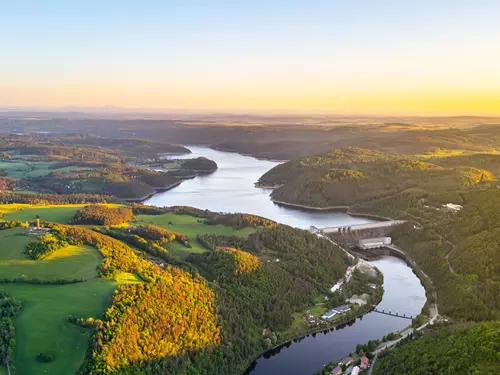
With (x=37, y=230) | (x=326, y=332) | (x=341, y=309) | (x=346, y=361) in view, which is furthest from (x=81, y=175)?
(x=346, y=361)

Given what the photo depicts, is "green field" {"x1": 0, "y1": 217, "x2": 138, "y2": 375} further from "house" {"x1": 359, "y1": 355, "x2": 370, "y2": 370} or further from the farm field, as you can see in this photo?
the farm field

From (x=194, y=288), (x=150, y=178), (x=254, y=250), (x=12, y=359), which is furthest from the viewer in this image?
(x=150, y=178)

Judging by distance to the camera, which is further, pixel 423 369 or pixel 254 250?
pixel 254 250

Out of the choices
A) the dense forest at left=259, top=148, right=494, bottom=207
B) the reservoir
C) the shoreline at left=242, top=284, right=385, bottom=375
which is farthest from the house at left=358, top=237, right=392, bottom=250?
the dense forest at left=259, top=148, right=494, bottom=207

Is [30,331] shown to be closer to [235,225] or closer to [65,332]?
[65,332]

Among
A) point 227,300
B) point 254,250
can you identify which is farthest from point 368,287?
point 227,300

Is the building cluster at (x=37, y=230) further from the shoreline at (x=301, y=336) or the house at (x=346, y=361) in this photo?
the house at (x=346, y=361)

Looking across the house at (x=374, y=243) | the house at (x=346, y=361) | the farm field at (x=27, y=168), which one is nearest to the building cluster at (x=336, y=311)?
the house at (x=346, y=361)
